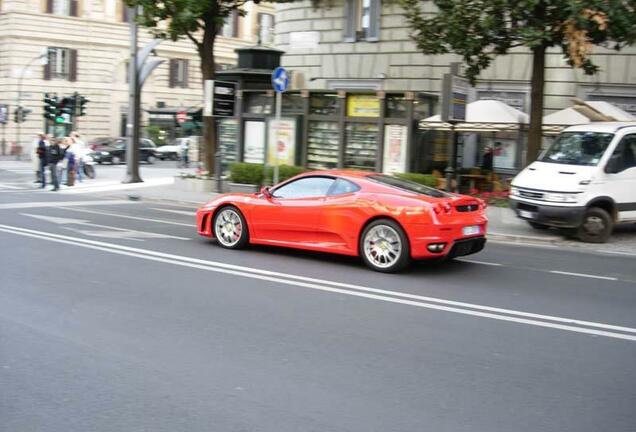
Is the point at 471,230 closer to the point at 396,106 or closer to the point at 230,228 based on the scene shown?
the point at 230,228

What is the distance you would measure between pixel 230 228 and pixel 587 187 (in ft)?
22.4

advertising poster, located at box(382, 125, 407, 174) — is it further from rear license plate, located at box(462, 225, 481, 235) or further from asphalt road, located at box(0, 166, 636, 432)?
rear license plate, located at box(462, 225, 481, 235)

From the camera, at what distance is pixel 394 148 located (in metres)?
21.0

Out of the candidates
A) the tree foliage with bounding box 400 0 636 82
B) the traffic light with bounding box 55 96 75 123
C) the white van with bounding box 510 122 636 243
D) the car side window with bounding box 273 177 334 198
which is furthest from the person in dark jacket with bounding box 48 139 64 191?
the white van with bounding box 510 122 636 243

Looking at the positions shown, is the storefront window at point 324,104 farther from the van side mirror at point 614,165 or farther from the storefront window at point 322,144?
the van side mirror at point 614,165

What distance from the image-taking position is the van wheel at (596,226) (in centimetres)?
1352

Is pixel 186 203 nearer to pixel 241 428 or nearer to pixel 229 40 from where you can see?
pixel 241 428

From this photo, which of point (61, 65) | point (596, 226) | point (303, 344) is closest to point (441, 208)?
point (303, 344)

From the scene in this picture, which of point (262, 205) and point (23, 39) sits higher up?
point (23, 39)

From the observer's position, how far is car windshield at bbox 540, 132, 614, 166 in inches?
545

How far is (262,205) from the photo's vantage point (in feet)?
34.4

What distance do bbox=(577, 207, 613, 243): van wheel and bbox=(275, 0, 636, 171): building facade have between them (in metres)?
7.74

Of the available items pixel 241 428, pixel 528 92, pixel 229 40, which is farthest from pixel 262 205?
pixel 229 40

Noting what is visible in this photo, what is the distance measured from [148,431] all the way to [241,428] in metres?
0.54
